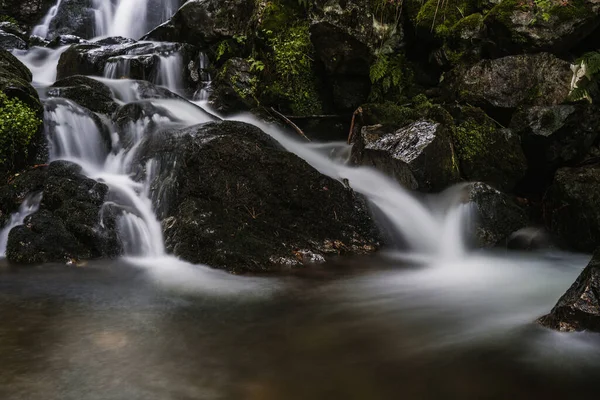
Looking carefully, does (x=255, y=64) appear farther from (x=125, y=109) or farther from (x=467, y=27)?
(x=467, y=27)

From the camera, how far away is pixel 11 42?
496 inches

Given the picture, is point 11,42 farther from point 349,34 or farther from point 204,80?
point 349,34

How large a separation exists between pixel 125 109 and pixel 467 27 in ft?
20.5

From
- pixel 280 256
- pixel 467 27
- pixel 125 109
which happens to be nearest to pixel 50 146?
pixel 125 109

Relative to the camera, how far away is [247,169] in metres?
5.91

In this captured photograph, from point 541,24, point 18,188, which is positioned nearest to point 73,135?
point 18,188

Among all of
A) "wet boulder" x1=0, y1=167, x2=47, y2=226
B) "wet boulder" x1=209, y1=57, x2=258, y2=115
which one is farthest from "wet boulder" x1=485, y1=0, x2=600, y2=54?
"wet boulder" x1=0, y1=167, x2=47, y2=226

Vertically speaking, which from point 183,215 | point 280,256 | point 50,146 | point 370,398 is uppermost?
point 50,146

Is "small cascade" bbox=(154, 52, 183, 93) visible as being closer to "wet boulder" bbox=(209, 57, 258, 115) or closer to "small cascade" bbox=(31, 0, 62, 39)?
"wet boulder" bbox=(209, 57, 258, 115)

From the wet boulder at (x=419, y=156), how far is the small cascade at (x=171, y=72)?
559cm

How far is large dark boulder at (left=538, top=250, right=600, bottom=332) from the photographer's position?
9.96 ft

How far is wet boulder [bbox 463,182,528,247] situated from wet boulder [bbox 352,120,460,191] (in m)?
0.48

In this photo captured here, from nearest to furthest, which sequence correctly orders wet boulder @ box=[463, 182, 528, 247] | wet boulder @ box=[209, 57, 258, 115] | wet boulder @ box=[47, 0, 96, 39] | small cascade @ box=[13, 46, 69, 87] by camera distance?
wet boulder @ box=[463, 182, 528, 247]
wet boulder @ box=[209, 57, 258, 115]
small cascade @ box=[13, 46, 69, 87]
wet boulder @ box=[47, 0, 96, 39]

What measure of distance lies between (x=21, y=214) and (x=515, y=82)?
25.4ft
